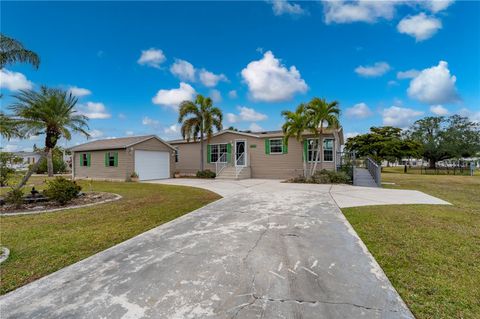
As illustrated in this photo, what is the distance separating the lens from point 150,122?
96.4ft

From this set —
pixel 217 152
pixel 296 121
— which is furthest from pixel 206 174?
pixel 296 121

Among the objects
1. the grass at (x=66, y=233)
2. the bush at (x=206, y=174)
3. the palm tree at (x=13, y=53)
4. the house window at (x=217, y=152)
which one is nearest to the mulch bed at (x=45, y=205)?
the grass at (x=66, y=233)

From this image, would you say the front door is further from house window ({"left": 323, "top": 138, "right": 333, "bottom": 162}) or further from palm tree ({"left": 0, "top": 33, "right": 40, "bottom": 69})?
palm tree ({"left": 0, "top": 33, "right": 40, "bottom": 69})

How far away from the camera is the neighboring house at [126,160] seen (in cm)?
1689

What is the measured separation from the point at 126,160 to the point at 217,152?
22.3 feet

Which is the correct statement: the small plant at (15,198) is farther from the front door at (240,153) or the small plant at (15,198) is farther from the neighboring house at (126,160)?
the front door at (240,153)

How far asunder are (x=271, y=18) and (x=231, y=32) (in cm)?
268

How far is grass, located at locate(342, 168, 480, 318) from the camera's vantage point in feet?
7.67

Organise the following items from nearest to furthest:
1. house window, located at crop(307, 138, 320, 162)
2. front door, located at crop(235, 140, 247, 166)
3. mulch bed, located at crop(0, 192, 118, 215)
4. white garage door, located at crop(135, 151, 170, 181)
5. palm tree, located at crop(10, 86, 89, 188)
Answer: mulch bed, located at crop(0, 192, 118, 215) < palm tree, located at crop(10, 86, 89, 188) < house window, located at crop(307, 138, 320, 162) < white garage door, located at crop(135, 151, 170, 181) < front door, located at crop(235, 140, 247, 166)

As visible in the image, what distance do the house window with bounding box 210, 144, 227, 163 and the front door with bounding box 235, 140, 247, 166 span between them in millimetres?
1020

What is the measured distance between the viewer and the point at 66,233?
4629 mm

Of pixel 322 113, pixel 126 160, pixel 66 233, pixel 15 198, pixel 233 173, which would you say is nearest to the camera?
pixel 66 233

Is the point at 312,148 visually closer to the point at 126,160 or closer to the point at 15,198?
the point at 126,160

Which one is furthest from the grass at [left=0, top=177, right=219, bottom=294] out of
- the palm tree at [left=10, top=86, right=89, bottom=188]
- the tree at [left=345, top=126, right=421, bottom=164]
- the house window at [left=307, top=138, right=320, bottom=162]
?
the tree at [left=345, top=126, right=421, bottom=164]
